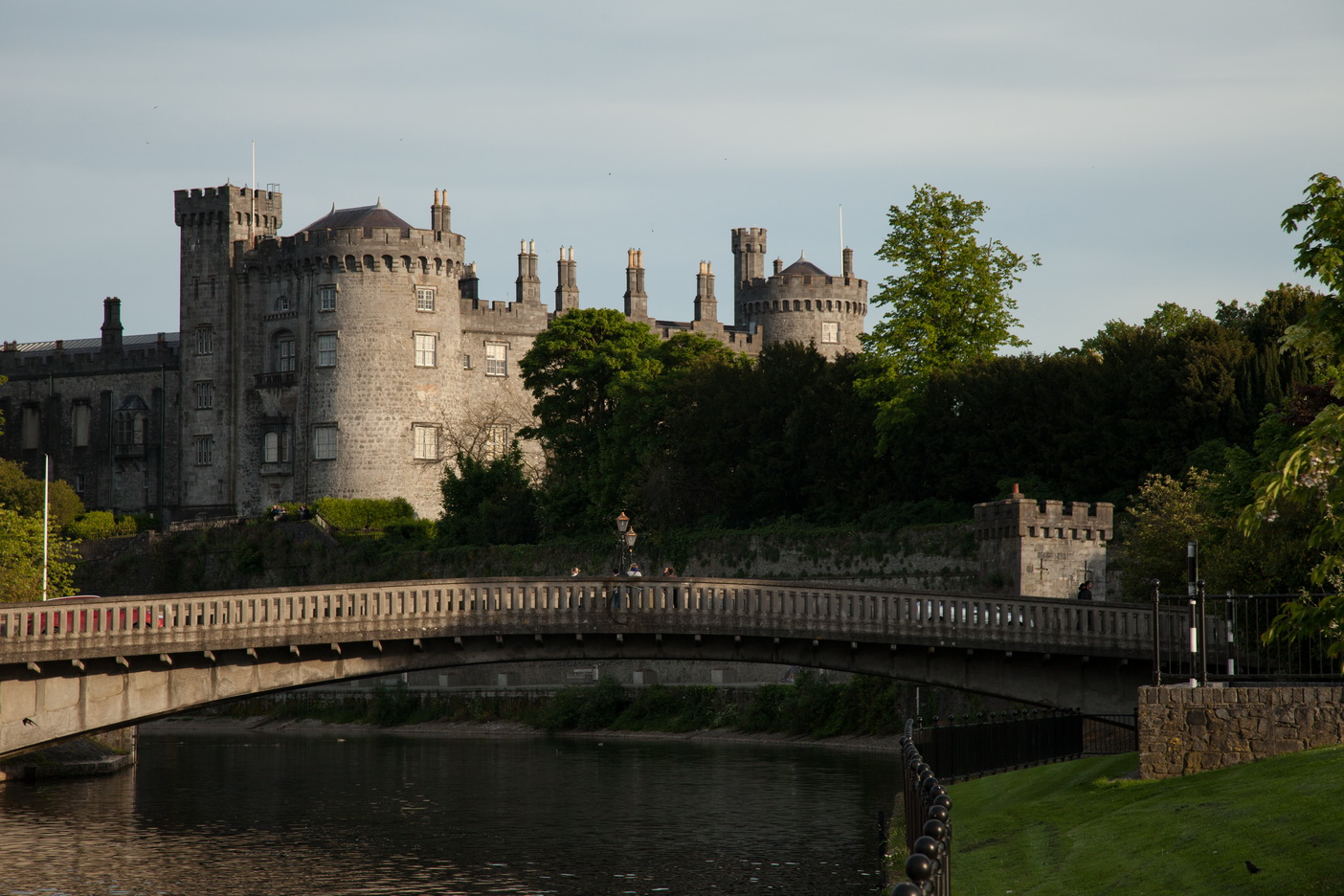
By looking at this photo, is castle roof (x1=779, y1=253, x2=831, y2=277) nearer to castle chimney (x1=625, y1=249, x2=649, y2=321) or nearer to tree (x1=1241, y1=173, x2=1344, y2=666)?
castle chimney (x1=625, y1=249, x2=649, y2=321)

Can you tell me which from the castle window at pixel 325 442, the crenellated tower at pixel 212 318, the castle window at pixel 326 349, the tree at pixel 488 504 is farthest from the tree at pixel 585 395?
the crenellated tower at pixel 212 318

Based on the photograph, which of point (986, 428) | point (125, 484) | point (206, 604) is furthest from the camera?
point (125, 484)

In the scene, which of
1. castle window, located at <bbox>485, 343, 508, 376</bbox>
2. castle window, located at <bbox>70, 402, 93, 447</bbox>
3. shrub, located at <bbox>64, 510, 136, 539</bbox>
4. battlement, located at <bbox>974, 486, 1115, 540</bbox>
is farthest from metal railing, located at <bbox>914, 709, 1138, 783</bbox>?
castle window, located at <bbox>70, 402, 93, 447</bbox>

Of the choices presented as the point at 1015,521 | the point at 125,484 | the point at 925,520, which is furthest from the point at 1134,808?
the point at 125,484

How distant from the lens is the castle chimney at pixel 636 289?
90688mm

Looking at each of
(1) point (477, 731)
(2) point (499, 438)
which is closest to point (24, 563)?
(1) point (477, 731)

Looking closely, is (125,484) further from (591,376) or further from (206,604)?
(206,604)

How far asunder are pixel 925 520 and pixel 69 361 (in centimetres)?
5846

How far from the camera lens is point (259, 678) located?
32.5m

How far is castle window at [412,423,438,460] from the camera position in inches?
3275

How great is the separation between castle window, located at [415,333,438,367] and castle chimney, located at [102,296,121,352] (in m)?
23.5

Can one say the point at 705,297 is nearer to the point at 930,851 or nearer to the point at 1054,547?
the point at 1054,547

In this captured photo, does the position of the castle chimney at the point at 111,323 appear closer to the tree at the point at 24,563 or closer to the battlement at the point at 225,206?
the battlement at the point at 225,206

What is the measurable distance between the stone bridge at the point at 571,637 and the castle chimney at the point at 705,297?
59.5 m
